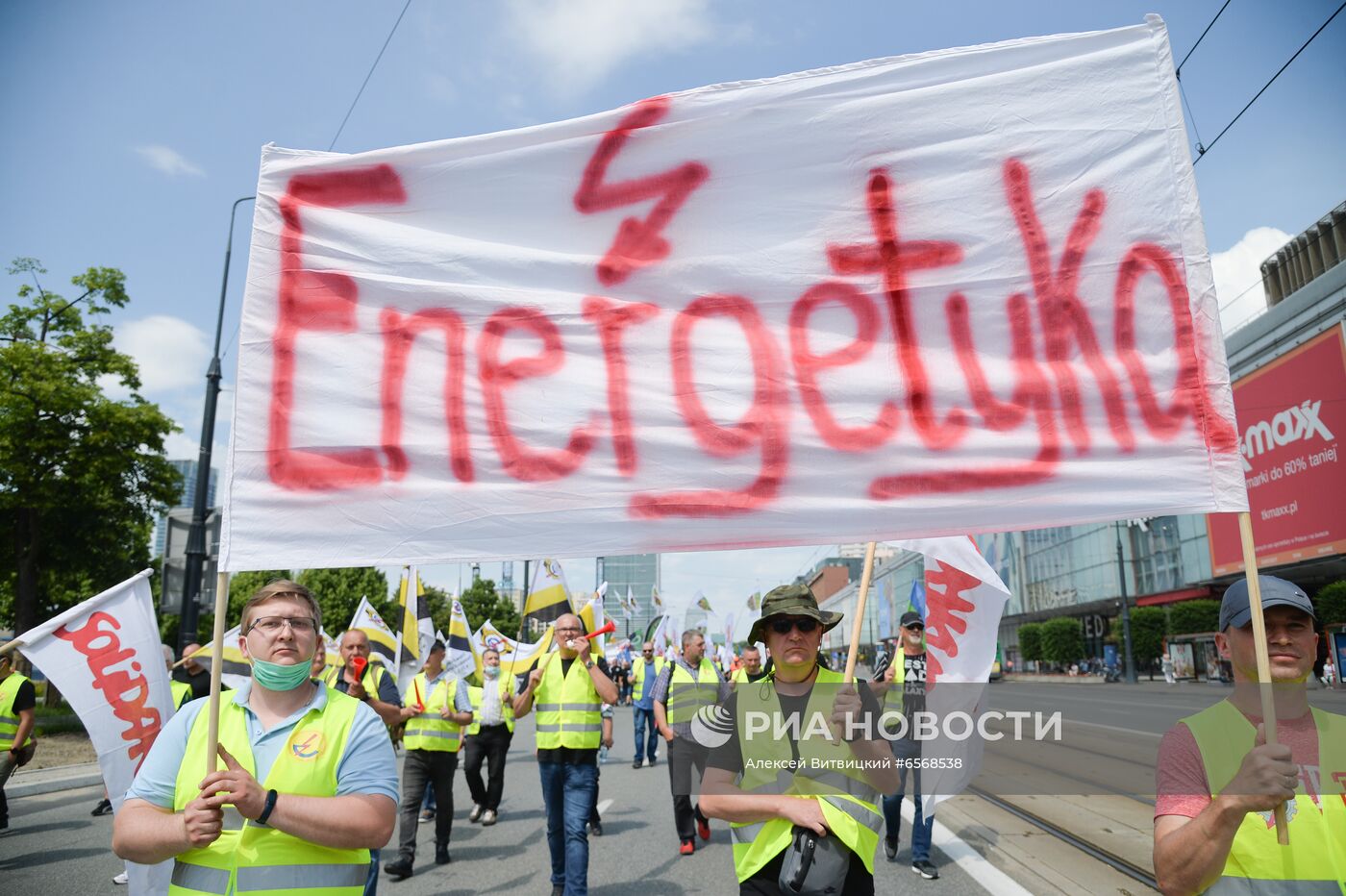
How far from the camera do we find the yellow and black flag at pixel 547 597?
12453 millimetres

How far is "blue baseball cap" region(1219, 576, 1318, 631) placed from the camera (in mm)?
2558

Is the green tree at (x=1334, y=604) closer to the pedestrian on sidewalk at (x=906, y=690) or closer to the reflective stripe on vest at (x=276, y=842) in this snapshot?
the pedestrian on sidewalk at (x=906, y=690)

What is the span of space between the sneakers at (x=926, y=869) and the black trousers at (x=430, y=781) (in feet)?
12.7

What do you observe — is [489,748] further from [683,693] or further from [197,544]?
[197,544]

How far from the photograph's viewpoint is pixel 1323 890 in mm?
2273

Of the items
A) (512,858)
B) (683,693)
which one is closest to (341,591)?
(512,858)

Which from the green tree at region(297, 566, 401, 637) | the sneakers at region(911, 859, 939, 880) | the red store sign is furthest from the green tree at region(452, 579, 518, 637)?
the sneakers at region(911, 859, 939, 880)

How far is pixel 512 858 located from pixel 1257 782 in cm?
707

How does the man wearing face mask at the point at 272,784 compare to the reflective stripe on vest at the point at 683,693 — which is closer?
the man wearing face mask at the point at 272,784

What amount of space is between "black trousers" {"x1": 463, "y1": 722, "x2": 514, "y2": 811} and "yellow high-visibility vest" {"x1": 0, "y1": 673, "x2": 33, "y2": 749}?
4118 mm

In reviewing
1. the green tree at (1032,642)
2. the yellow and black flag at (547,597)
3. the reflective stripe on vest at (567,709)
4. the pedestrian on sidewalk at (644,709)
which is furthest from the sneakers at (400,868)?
the green tree at (1032,642)

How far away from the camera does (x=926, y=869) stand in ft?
22.0

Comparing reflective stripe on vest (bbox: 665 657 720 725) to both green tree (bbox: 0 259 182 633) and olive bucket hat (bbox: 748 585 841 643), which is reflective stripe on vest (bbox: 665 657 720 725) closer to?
olive bucket hat (bbox: 748 585 841 643)

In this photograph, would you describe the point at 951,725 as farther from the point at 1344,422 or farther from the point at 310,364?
the point at 1344,422
